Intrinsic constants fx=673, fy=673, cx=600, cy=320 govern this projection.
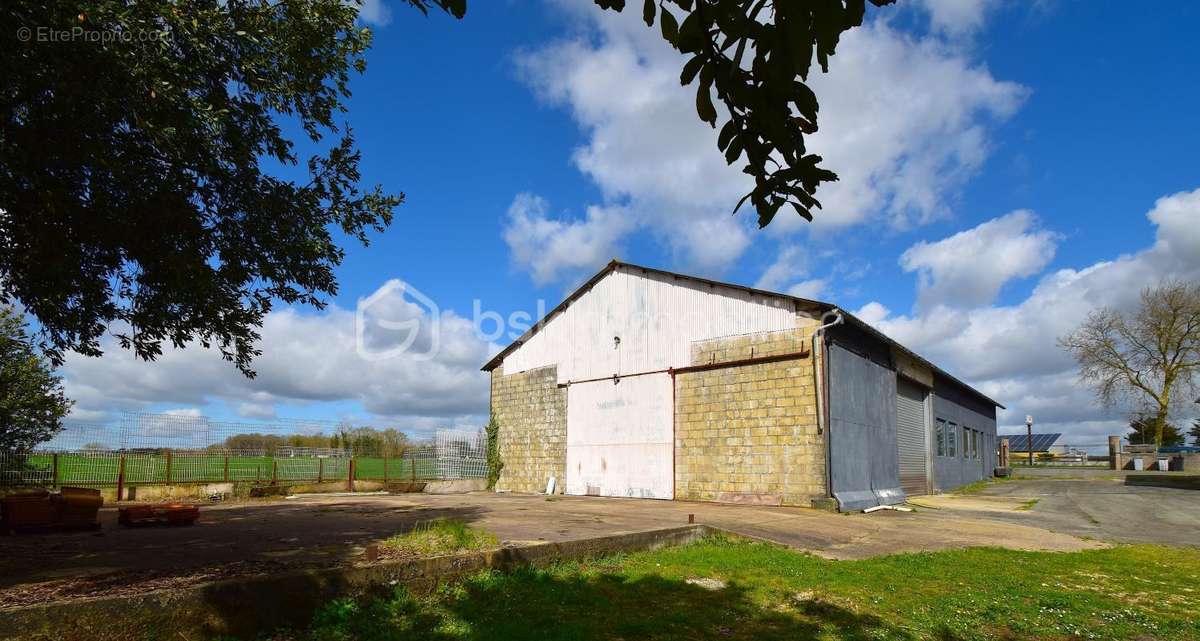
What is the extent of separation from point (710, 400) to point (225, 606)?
46.2 ft

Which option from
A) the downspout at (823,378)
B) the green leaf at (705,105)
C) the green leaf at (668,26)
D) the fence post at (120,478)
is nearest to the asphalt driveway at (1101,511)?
the downspout at (823,378)

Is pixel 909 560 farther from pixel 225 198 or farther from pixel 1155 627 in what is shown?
pixel 225 198

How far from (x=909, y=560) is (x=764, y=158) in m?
7.23

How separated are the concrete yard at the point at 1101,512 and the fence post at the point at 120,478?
19.5 meters

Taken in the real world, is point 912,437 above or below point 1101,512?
above

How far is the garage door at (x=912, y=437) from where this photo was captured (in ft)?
68.0

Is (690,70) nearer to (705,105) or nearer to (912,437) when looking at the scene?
(705,105)

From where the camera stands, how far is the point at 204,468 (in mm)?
18047

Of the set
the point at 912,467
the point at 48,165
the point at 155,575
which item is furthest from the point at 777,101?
the point at 912,467

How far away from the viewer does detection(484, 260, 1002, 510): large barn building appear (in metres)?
15.9

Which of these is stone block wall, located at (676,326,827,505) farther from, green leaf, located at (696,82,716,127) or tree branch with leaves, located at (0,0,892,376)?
Result: green leaf, located at (696,82,716,127)

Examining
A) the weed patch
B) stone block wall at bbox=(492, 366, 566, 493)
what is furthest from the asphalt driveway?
stone block wall at bbox=(492, 366, 566, 493)

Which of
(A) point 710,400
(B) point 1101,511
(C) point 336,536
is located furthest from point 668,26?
(B) point 1101,511

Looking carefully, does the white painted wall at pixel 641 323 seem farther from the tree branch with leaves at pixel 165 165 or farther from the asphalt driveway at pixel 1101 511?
the tree branch with leaves at pixel 165 165
